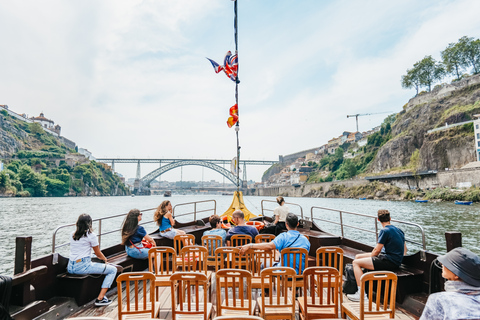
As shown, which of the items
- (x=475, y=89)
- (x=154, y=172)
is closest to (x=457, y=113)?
(x=475, y=89)

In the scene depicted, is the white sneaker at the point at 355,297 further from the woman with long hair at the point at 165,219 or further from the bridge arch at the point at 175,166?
the bridge arch at the point at 175,166

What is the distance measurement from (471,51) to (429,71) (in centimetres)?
980

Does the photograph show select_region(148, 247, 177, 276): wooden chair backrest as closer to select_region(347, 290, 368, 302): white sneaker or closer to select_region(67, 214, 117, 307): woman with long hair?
select_region(67, 214, 117, 307): woman with long hair

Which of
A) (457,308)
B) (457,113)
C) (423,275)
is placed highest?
(457,113)

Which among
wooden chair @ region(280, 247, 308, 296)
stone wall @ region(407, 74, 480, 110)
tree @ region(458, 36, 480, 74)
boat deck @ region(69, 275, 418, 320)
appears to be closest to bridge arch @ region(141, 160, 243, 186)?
stone wall @ region(407, 74, 480, 110)

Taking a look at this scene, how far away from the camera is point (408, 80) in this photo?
77.4m

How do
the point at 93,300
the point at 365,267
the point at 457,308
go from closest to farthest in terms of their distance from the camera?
the point at 457,308 → the point at 365,267 → the point at 93,300

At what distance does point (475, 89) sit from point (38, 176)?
9282 cm

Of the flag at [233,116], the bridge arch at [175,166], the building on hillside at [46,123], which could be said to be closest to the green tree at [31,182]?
the bridge arch at [175,166]

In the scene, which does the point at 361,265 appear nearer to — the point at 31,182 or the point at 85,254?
the point at 85,254

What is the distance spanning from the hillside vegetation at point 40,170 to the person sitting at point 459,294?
2623 inches

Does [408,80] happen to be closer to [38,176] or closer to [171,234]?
[171,234]

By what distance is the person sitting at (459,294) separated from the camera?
1.45 metres

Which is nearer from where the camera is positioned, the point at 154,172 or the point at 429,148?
the point at 429,148
